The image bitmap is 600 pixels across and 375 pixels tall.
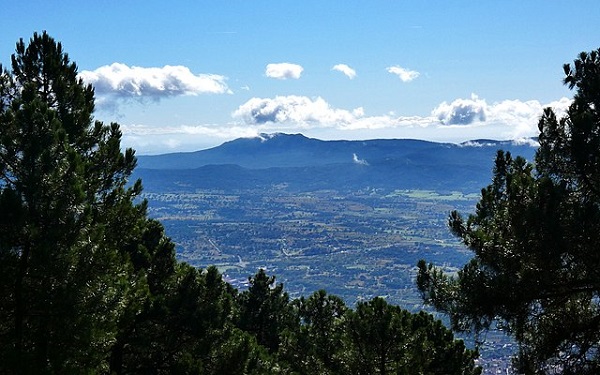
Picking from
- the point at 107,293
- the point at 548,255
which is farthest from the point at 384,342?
the point at 107,293

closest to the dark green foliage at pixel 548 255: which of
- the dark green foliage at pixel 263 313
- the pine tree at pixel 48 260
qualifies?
the pine tree at pixel 48 260

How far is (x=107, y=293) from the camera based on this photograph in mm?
12055

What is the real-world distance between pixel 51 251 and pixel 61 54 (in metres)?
7.52

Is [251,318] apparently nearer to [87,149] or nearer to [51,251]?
[87,149]

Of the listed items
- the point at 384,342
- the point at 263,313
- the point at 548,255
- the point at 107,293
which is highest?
the point at 548,255

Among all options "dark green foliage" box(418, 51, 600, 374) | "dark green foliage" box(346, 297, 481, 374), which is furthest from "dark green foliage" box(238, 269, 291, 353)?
"dark green foliage" box(418, 51, 600, 374)

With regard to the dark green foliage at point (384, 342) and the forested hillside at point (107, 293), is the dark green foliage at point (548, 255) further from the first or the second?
the forested hillside at point (107, 293)

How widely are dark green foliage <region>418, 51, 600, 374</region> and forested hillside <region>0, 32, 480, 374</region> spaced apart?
466 centimetres

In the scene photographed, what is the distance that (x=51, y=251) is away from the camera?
1098cm

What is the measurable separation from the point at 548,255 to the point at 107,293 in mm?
9603

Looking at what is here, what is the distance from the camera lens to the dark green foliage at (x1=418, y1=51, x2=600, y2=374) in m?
11.2

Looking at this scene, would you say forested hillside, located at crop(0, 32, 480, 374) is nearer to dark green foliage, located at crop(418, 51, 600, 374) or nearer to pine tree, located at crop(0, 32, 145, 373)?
pine tree, located at crop(0, 32, 145, 373)

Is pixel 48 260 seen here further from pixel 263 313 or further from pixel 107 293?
pixel 263 313

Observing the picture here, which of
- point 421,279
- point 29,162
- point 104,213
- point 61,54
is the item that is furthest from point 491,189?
point 61,54
